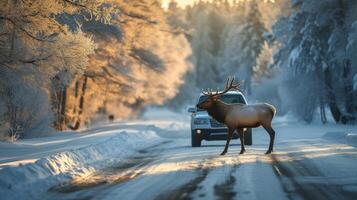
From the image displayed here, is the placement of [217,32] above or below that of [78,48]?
above

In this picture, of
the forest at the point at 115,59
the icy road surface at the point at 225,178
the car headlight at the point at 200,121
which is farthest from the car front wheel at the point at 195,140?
the forest at the point at 115,59

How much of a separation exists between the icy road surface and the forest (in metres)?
3.98

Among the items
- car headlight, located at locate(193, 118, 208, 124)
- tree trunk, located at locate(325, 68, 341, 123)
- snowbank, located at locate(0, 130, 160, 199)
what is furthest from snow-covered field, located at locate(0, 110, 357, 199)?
tree trunk, located at locate(325, 68, 341, 123)

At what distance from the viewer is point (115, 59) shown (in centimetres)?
3238

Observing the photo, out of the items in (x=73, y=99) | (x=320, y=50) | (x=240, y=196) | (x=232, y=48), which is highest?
(x=232, y=48)

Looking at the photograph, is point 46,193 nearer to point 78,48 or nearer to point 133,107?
point 78,48

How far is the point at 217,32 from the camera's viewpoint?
121750mm

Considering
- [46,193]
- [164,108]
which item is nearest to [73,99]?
[46,193]

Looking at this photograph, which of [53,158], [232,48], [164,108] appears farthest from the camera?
[232,48]

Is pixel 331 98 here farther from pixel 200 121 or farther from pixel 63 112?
pixel 200 121

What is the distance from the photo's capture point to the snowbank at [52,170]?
10.8m

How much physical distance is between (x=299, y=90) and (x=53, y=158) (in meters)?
26.9

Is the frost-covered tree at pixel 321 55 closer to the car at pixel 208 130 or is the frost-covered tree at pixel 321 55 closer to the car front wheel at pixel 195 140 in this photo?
the car at pixel 208 130

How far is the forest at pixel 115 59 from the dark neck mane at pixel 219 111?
4.13 m
